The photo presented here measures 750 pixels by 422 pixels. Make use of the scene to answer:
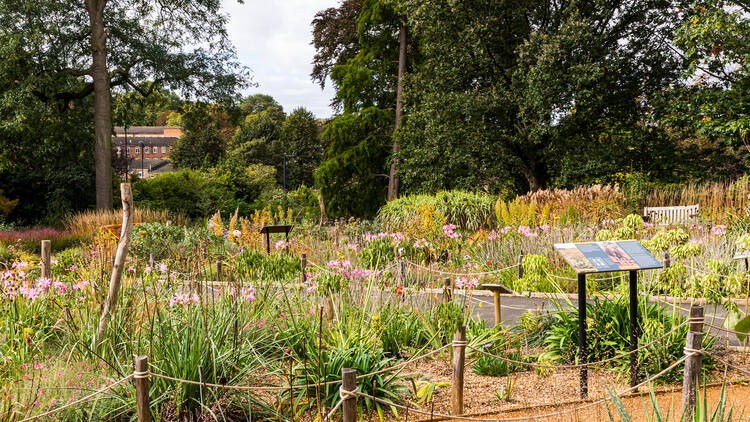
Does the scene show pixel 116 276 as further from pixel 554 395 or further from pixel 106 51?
pixel 106 51

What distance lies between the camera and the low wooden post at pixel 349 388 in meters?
2.45

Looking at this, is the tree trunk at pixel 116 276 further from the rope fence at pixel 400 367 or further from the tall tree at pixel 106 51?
the tall tree at pixel 106 51

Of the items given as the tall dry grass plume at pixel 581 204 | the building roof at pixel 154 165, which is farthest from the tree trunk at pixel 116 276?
the building roof at pixel 154 165

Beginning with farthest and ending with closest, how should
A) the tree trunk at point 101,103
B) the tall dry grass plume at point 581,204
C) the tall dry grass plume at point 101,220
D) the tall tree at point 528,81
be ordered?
1. the tree trunk at point 101,103
2. the tall dry grass plume at point 101,220
3. the tall tree at point 528,81
4. the tall dry grass plume at point 581,204

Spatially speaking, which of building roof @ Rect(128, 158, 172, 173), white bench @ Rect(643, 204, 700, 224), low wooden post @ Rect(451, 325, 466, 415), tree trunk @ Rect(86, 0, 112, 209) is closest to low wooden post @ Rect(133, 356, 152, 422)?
low wooden post @ Rect(451, 325, 466, 415)

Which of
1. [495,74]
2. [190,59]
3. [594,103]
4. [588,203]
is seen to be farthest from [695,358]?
[190,59]

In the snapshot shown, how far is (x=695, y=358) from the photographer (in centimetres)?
309

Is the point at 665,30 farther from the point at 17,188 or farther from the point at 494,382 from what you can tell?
the point at 17,188

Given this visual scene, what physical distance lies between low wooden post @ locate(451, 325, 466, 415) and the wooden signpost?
0.87 meters

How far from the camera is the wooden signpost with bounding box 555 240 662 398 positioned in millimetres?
3557

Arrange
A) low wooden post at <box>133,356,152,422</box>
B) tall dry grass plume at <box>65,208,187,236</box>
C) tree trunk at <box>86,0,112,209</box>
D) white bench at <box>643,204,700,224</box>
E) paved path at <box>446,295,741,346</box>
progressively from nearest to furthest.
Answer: low wooden post at <box>133,356,152,422</box>
paved path at <box>446,295,741,346</box>
white bench at <box>643,204,700,224</box>
tall dry grass plume at <box>65,208,187,236</box>
tree trunk at <box>86,0,112,209</box>

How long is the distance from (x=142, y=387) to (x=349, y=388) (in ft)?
3.41

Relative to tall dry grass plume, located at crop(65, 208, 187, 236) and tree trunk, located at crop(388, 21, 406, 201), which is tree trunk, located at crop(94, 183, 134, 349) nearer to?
tall dry grass plume, located at crop(65, 208, 187, 236)

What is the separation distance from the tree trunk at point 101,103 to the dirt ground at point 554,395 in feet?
49.5
